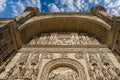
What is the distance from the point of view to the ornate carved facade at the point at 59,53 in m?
9.98

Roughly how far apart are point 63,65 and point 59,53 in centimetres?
151

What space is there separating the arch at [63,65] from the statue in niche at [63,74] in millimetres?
237

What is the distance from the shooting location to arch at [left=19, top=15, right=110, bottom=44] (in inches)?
648

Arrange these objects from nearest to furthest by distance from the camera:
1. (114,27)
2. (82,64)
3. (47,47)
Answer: (82,64) → (114,27) → (47,47)

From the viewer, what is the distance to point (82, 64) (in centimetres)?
1094

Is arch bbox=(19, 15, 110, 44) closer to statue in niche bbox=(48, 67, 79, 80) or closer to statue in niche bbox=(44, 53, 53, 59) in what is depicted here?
statue in niche bbox=(44, 53, 53, 59)

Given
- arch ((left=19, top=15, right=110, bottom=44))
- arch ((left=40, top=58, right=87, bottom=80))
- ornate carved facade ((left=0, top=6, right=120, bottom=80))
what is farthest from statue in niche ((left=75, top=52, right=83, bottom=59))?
arch ((left=19, top=15, right=110, bottom=44))

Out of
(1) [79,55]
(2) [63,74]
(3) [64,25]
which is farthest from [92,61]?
(3) [64,25]

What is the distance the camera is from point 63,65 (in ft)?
36.6

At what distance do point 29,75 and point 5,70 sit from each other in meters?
1.76

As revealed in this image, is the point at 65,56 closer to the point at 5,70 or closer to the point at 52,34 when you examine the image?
the point at 5,70

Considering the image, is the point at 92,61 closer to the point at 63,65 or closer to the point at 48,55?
the point at 63,65

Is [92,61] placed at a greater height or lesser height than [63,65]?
greater

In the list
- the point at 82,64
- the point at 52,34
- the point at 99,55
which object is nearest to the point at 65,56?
the point at 82,64
